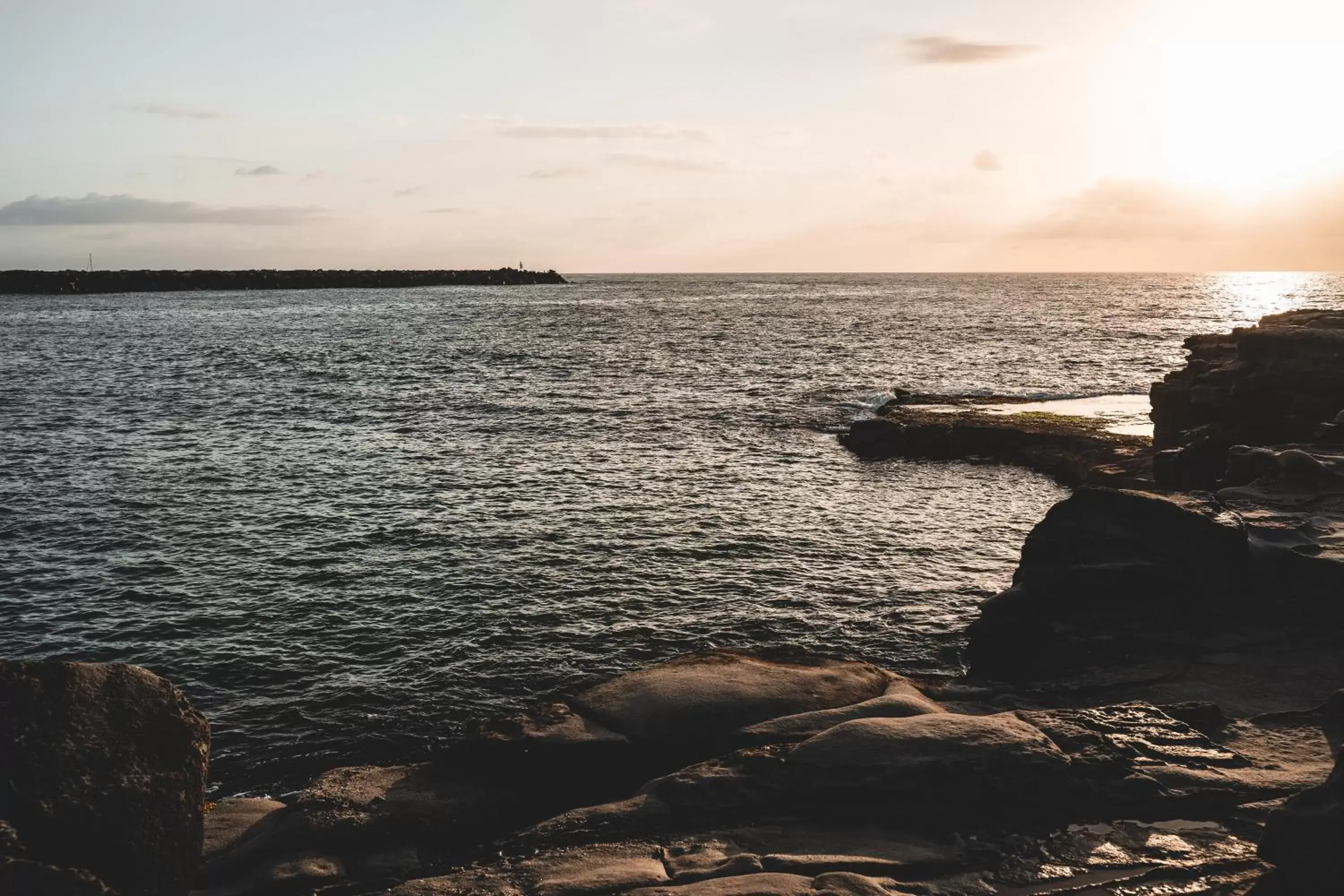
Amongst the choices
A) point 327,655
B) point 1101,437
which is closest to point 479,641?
point 327,655

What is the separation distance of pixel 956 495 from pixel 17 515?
33099 mm

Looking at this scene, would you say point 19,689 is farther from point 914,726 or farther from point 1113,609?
point 1113,609

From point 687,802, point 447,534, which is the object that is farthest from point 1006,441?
point 687,802

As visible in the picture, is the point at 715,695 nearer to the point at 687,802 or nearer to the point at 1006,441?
the point at 687,802

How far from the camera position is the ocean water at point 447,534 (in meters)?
21.4

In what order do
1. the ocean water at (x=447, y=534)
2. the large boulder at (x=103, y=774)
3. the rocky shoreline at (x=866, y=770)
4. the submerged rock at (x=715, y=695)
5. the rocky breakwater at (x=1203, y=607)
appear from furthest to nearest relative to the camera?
the ocean water at (x=447, y=534) → the rocky breakwater at (x=1203, y=607) → the submerged rock at (x=715, y=695) → the rocky shoreline at (x=866, y=770) → the large boulder at (x=103, y=774)

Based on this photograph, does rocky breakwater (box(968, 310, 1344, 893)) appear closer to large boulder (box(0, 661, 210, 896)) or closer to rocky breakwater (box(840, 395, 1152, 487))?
large boulder (box(0, 661, 210, 896))

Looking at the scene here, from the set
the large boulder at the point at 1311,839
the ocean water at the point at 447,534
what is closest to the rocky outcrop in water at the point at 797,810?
the large boulder at the point at 1311,839

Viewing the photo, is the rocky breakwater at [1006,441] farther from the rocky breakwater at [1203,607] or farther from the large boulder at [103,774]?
the large boulder at [103,774]

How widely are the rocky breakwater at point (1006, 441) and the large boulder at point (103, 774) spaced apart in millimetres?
33269

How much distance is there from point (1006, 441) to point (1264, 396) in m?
13.5

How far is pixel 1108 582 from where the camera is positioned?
20.6 metres

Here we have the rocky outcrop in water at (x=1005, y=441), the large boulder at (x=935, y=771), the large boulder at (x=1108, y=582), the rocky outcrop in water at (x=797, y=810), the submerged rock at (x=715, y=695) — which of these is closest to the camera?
the rocky outcrop in water at (x=797, y=810)

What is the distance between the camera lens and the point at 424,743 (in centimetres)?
1809
